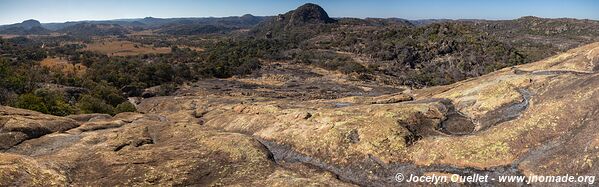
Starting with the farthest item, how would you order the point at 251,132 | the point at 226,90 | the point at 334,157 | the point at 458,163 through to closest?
the point at 226,90
the point at 251,132
the point at 334,157
the point at 458,163

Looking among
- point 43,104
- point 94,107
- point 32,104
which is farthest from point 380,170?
point 94,107

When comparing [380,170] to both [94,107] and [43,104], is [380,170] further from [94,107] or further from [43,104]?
[94,107]

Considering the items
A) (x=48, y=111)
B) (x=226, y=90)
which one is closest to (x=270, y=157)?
(x=48, y=111)

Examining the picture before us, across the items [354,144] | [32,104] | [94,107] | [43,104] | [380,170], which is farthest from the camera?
[94,107]

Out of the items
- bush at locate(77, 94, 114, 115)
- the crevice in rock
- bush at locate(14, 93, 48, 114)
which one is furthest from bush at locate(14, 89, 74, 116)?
the crevice in rock

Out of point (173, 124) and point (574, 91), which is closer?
point (574, 91)

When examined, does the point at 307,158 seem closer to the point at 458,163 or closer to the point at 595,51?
the point at 458,163

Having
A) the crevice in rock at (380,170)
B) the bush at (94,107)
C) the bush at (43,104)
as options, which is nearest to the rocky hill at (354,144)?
the crevice in rock at (380,170)

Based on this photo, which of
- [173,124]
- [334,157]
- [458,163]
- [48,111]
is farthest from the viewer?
[48,111]

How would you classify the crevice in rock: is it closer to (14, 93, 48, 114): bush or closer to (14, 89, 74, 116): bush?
(14, 93, 48, 114): bush
